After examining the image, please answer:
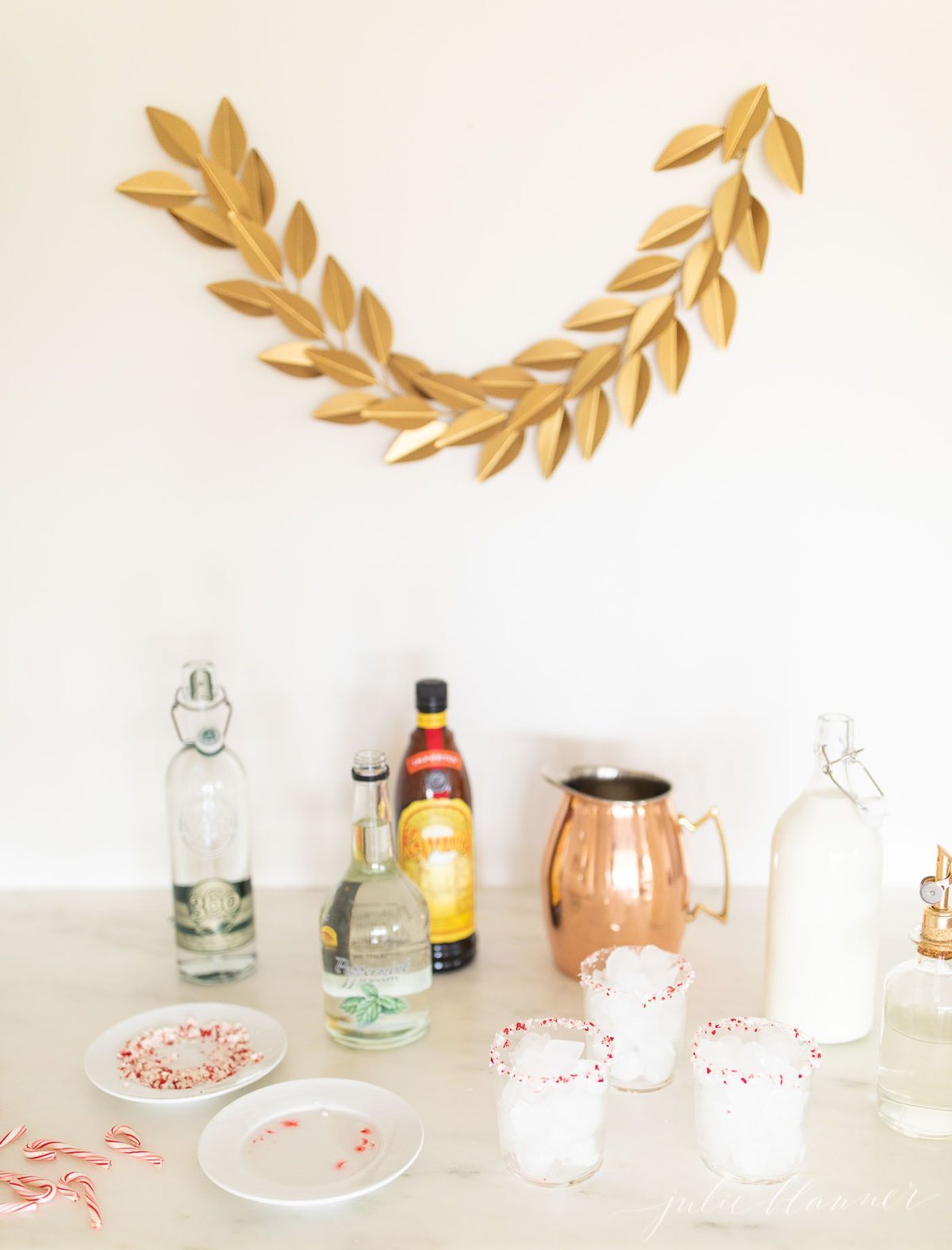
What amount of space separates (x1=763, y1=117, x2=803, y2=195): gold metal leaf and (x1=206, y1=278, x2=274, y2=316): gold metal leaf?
0.54 m

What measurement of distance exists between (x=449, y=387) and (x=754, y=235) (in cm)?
35

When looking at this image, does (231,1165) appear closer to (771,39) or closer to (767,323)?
(767,323)

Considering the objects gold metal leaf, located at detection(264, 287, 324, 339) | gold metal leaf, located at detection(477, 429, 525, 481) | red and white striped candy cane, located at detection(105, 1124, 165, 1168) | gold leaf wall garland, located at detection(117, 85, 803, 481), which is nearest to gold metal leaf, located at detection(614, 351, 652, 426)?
gold leaf wall garland, located at detection(117, 85, 803, 481)

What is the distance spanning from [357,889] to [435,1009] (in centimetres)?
15

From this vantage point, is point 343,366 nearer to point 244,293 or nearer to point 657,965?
point 244,293

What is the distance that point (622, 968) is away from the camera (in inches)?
34.6

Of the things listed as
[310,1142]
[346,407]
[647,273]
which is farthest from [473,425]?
[310,1142]

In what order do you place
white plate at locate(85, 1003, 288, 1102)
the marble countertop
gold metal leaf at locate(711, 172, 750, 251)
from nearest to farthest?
the marble countertop < white plate at locate(85, 1003, 288, 1102) < gold metal leaf at locate(711, 172, 750, 251)

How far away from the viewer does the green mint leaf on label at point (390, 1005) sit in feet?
2.98

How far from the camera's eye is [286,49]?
3.59 ft

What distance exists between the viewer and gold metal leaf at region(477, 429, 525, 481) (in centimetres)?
115

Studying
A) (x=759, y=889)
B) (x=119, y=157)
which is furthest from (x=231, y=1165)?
(x=119, y=157)

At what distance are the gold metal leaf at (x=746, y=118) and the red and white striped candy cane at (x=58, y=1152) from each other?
1.06 meters

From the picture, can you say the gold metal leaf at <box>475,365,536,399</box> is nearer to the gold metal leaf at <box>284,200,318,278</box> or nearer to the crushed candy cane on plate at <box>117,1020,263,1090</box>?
the gold metal leaf at <box>284,200,318,278</box>
